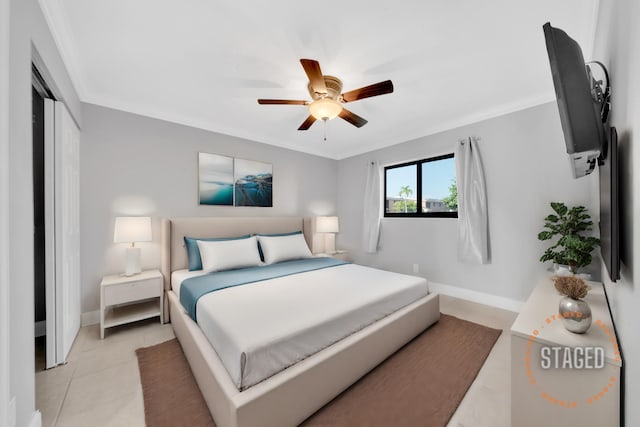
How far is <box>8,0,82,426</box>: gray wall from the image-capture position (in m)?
1.13

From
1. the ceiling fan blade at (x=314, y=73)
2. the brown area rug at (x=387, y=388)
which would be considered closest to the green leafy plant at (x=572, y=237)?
the brown area rug at (x=387, y=388)

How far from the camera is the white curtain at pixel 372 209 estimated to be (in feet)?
14.2

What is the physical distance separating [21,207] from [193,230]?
6.46 ft

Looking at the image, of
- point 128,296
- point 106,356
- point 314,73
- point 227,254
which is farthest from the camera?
point 227,254

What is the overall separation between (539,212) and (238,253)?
3484 millimetres

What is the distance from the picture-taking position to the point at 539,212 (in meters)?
2.76

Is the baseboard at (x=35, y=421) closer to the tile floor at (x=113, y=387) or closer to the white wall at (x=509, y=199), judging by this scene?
the tile floor at (x=113, y=387)

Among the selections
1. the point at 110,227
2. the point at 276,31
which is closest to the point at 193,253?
the point at 110,227

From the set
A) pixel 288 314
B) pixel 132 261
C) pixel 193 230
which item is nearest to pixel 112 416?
pixel 288 314

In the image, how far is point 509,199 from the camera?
296cm

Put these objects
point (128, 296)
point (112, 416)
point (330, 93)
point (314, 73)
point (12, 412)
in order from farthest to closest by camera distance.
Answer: point (128, 296) < point (330, 93) < point (314, 73) < point (112, 416) < point (12, 412)

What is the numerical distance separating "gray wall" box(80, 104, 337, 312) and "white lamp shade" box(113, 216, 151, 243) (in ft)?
0.89

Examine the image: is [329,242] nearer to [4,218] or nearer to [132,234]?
[132,234]

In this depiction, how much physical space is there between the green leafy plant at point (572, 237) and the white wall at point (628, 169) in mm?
1253
